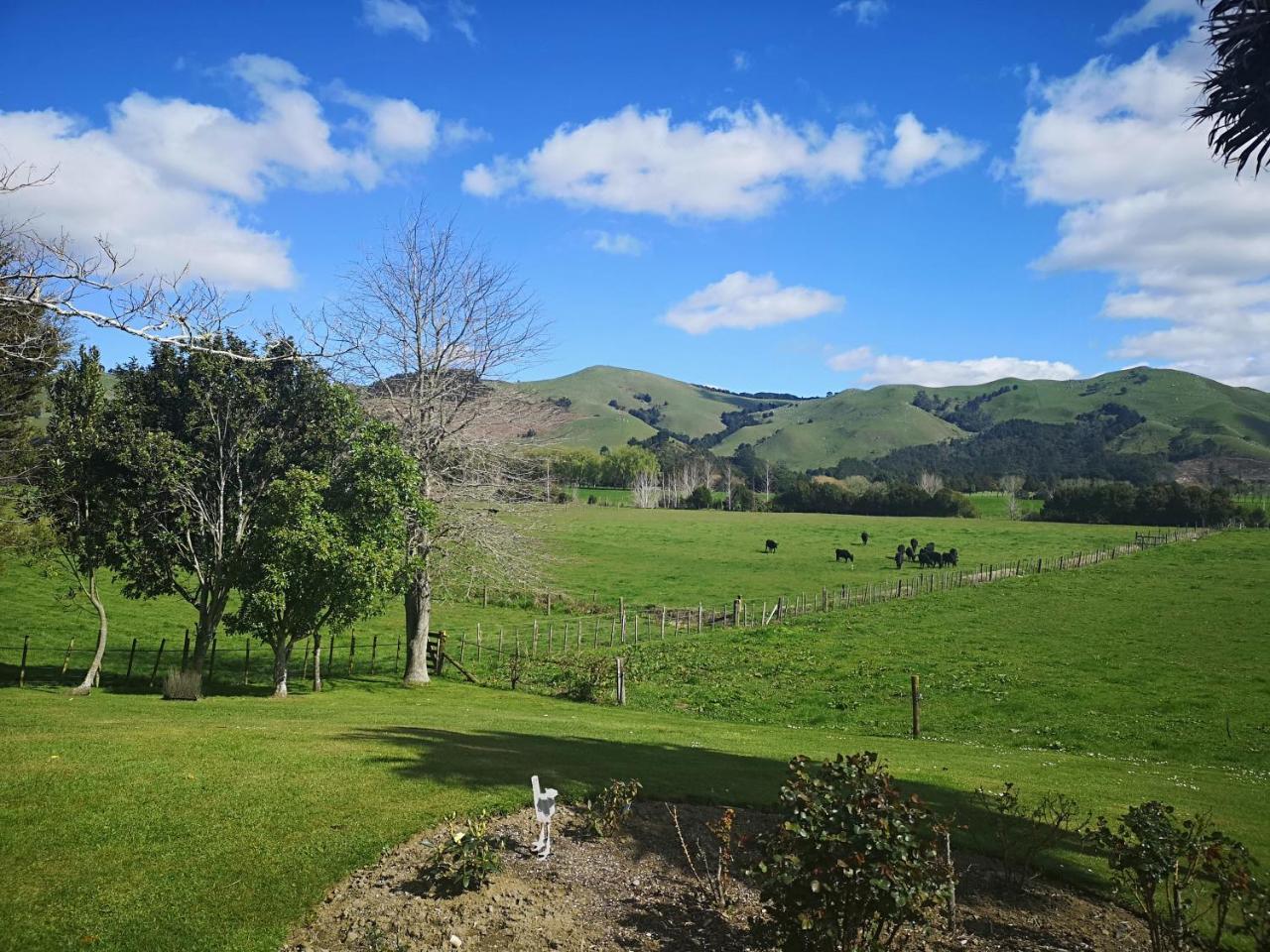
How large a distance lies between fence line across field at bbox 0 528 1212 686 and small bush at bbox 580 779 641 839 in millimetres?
19768

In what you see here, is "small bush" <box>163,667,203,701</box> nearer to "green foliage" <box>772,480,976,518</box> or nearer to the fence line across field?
the fence line across field

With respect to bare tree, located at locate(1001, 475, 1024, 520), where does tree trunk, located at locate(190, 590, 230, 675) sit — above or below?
below

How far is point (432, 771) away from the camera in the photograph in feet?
37.5

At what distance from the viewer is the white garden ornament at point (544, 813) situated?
832cm

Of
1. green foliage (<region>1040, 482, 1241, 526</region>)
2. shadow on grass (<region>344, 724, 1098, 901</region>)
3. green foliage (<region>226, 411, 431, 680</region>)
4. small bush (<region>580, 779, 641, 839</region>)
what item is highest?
green foliage (<region>1040, 482, 1241, 526</region>)

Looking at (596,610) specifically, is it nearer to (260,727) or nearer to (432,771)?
(260,727)

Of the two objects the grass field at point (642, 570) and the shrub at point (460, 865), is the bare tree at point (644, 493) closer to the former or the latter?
the grass field at point (642, 570)

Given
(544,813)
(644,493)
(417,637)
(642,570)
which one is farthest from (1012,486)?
(544,813)

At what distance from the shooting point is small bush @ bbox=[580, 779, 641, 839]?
9.54m

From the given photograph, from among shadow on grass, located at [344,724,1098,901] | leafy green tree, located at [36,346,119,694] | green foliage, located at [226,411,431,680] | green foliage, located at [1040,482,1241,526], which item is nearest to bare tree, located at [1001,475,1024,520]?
green foliage, located at [1040,482,1241,526]

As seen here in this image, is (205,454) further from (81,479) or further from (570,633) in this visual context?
(570,633)

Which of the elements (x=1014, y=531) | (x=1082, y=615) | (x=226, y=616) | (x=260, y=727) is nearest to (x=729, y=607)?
(x=1082, y=615)

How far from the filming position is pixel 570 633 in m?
38.8

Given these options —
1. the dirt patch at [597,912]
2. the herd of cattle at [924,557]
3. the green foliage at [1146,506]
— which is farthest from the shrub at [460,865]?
the green foliage at [1146,506]
